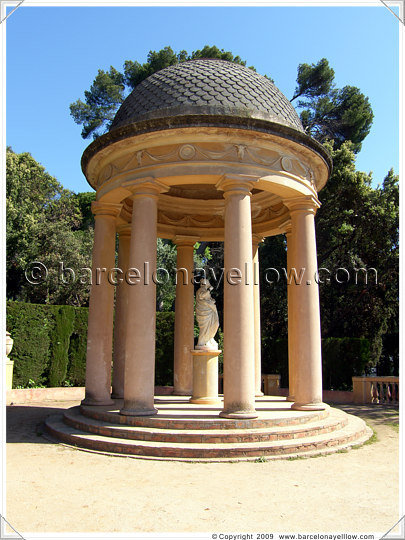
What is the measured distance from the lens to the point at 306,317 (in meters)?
16.4

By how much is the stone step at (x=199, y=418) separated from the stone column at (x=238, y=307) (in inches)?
14.5

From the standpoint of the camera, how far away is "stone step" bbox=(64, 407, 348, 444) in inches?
488

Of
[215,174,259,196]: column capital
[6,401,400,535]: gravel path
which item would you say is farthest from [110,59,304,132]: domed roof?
[6,401,400,535]: gravel path

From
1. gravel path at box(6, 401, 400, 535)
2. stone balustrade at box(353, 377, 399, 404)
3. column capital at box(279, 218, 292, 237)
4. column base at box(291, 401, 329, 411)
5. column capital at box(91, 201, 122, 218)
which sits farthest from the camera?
stone balustrade at box(353, 377, 399, 404)

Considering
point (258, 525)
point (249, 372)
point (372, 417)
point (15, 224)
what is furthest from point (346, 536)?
point (15, 224)

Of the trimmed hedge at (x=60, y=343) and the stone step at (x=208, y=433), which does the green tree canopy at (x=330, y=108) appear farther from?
the stone step at (x=208, y=433)

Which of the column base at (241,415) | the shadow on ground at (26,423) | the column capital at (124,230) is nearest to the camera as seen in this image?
the column base at (241,415)

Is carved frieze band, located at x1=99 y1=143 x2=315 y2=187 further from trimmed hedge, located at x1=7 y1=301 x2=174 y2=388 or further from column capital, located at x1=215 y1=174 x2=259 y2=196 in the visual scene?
trimmed hedge, located at x1=7 y1=301 x2=174 y2=388

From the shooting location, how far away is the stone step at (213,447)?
11805mm

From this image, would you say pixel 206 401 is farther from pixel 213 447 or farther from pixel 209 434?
pixel 213 447

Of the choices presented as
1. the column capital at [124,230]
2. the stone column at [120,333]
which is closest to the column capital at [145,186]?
the column capital at [124,230]

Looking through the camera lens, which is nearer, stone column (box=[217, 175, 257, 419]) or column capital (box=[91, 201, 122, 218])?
stone column (box=[217, 175, 257, 419])

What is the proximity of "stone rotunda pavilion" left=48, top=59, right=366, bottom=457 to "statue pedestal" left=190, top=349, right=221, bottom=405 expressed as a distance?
3.14m

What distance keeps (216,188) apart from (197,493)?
33.2 ft
